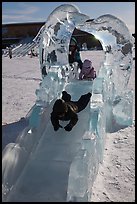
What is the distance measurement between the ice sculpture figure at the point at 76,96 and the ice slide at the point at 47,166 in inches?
0.6

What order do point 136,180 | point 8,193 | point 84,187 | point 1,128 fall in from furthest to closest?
point 1,128 < point 136,180 < point 8,193 < point 84,187

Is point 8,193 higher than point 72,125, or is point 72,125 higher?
point 72,125

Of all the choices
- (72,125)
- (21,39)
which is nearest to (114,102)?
(72,125)

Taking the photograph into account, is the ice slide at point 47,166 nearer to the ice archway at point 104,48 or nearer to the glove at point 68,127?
the glove at point 68,127

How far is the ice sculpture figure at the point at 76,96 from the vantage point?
3607 millimetres

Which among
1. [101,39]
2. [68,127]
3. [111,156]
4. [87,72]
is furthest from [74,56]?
[111,156]

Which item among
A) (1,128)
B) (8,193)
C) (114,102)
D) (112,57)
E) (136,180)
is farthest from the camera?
(112,57)

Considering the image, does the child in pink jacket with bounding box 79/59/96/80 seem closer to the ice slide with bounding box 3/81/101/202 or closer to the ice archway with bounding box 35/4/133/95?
the ice archway with bounding box 35/4/133/95

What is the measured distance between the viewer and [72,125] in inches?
189

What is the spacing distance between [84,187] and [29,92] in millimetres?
6207

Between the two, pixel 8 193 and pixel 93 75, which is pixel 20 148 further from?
pixel 93 75

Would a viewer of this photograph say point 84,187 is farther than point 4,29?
No

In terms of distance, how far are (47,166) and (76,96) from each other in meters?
2.45

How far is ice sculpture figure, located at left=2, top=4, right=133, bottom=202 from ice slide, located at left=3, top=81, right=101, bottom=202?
0.05ft
